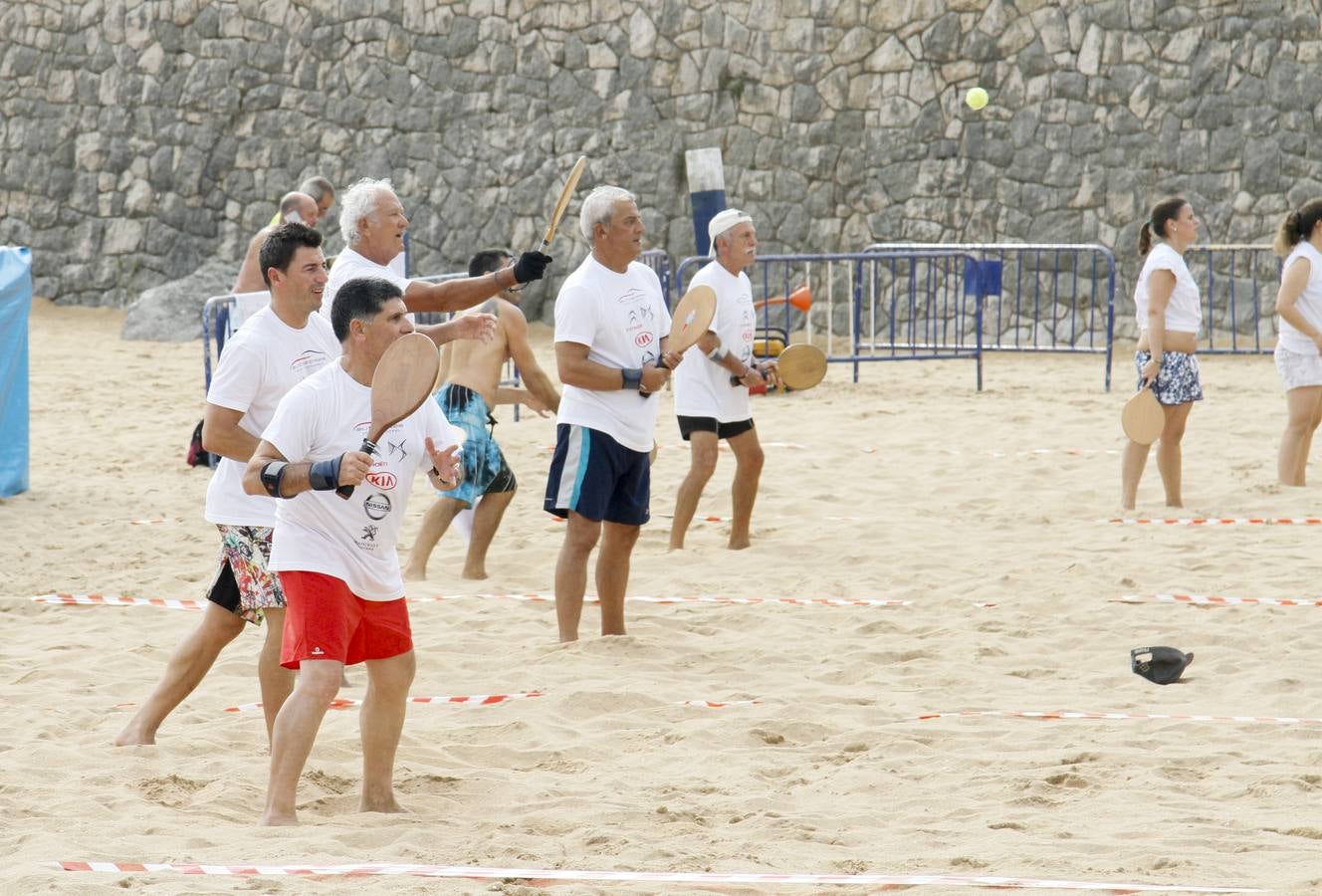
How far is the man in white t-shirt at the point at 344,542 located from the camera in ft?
12.3

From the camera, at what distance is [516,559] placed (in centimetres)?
749

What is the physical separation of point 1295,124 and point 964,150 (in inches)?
117

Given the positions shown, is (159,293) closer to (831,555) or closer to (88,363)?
(88,363)

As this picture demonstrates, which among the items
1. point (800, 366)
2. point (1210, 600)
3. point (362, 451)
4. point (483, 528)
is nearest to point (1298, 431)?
point (1210, 600)

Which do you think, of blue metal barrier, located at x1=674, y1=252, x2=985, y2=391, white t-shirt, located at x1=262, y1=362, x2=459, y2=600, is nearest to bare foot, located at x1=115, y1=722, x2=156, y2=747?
white t-shirt, located at x1=262, y1=362, x2=459, y2=600

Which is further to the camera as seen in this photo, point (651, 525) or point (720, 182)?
point (720, 182)

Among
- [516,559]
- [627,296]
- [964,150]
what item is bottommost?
[516,559]

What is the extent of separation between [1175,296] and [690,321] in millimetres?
3245

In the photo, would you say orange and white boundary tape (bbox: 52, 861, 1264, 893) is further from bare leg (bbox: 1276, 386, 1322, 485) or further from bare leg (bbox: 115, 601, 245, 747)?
bare leg (bbox: 1276, 386, 1322, 485)

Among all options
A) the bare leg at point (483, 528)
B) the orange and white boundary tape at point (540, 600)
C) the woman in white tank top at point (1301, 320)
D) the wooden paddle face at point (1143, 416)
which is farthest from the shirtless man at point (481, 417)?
the woman in white tank top at point (1301, 320)

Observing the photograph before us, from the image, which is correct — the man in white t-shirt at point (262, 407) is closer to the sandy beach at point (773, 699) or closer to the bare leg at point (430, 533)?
the sandy beach at point (773, 699)

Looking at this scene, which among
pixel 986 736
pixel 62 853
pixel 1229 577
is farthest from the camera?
pixel 1229 577

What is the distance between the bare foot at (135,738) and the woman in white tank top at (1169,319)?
16.6 ft

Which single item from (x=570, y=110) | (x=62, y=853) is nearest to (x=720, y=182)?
(x=570, y=110)
